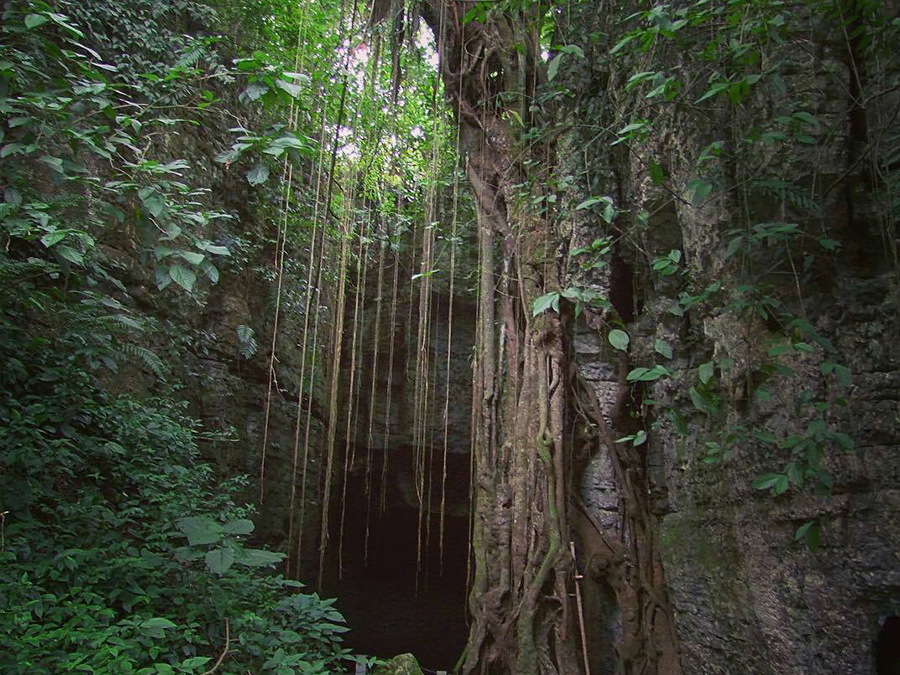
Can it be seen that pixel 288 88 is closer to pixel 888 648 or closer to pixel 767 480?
pixel 767 480

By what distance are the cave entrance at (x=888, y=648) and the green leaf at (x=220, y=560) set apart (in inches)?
84.1

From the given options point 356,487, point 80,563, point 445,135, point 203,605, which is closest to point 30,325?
point 80,563

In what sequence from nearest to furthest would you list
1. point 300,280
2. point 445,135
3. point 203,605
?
point 203,605, point 445,135, point 300,280

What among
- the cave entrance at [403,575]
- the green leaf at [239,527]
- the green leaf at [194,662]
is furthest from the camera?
the cave entrance at [403,575]

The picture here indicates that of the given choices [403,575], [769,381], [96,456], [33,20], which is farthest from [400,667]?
[403,575]

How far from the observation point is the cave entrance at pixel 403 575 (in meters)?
7.50

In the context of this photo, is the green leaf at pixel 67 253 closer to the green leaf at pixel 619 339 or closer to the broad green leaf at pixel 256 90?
the broad green leaf at pixel 256 90

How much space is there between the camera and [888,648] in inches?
85.1

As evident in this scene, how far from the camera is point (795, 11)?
7.83 ft

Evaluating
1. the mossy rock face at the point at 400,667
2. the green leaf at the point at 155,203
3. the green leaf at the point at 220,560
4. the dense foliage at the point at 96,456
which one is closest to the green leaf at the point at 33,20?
the dense foliage at the point at 96,456

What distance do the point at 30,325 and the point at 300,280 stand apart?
8.71 ft

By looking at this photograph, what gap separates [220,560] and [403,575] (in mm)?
5918

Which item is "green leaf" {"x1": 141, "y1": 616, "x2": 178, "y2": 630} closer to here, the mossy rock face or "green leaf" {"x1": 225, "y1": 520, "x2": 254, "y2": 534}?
"green leaf" {"x1": 225, "y1": 520, "x2": 254, "y2": 534}

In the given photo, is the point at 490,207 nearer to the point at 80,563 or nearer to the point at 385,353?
the point at 80,563
